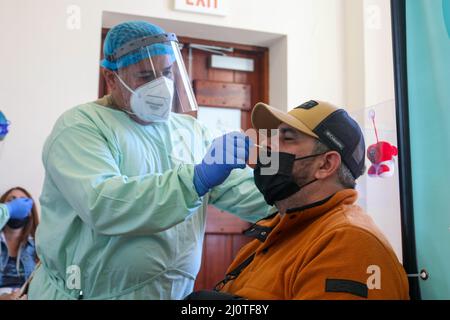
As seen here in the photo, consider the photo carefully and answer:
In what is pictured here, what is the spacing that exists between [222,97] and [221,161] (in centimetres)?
205

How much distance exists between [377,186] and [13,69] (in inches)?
78.1

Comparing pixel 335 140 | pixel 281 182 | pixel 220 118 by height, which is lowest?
pixel 281 182

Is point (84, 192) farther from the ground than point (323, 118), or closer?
closer

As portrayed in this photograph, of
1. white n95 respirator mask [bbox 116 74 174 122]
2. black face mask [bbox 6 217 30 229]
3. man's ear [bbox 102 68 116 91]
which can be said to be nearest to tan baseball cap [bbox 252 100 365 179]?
white n95 respirator mask [bbox 116 74 174 122]

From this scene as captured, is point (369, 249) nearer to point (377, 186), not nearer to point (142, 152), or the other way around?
point (142, 152)

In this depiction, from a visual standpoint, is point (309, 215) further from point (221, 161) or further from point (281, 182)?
point (221, 161)

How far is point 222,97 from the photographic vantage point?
130 inches

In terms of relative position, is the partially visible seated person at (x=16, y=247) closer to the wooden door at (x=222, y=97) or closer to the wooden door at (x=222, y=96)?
the wooden door at (x=222, y=96)

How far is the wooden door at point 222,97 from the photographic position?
126 inches

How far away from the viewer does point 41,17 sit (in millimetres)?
2846

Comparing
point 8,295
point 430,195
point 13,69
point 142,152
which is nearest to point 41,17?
point 13,69

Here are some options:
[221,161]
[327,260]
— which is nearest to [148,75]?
[221,161]

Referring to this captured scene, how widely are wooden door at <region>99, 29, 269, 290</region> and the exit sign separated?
268 mm

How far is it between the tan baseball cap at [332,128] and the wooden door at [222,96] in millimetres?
1828
